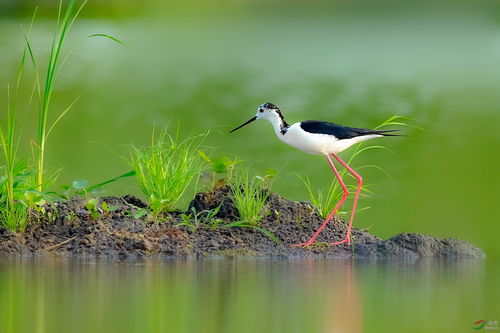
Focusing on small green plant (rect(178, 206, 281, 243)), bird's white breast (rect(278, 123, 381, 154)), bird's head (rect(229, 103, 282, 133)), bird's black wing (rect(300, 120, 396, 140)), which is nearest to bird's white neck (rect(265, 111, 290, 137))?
bird's head (rect(229, 103, 282, 133))

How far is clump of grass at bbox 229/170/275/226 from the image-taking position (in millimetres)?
7328

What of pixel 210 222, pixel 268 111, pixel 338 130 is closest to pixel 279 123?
pixel 268 111

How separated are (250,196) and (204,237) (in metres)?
0.59

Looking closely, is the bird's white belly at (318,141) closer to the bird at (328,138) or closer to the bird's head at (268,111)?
the bird at (328,138)

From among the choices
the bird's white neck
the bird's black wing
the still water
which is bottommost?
the still water

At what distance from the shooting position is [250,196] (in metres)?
7.34

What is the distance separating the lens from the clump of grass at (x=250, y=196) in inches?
289

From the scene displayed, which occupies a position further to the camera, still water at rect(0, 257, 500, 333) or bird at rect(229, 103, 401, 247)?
bird at rect(229, 103, 401, 247)

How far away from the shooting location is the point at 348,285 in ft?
17.1

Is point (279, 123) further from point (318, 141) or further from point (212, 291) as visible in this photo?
point (212, 291)

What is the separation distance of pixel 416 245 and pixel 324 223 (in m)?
0.86

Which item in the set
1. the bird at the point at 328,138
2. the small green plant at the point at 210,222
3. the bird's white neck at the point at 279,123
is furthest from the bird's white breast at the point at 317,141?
the small green plant at the point at 210,222

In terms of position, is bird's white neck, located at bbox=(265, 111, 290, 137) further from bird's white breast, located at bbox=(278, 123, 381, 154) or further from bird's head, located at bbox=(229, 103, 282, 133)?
bird's white breast, located at bbox=(278, 123, 381, 154)

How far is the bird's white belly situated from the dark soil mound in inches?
22.8
